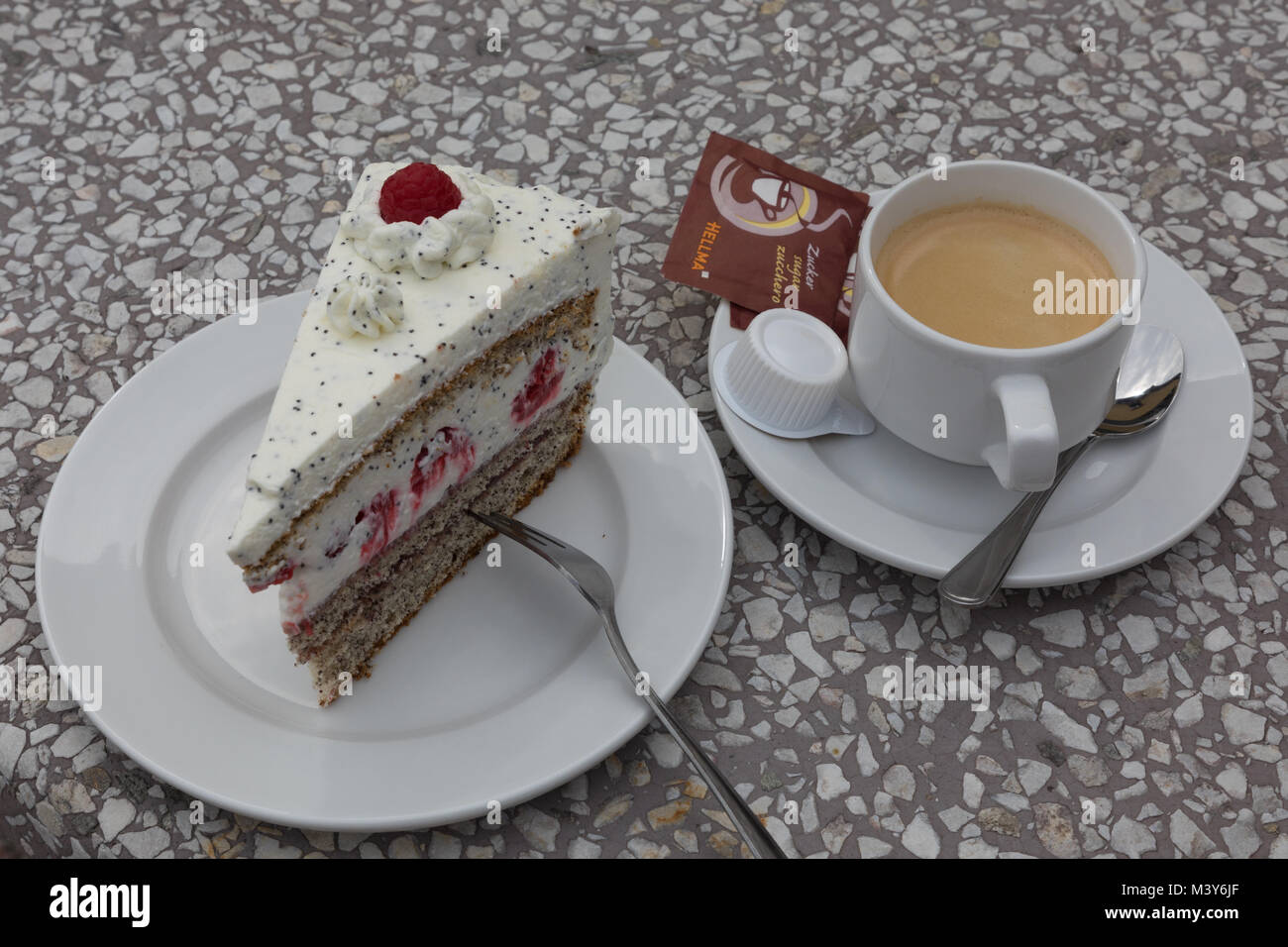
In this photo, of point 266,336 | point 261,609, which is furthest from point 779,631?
point 266,336

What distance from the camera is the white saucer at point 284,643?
1338 mm

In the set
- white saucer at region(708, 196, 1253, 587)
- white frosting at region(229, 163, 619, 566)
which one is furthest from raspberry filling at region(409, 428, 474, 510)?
white saucer at region(708, 196, 1253, 587)

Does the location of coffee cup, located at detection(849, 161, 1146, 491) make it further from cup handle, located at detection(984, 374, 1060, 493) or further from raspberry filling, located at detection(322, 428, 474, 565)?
raspberry filling, located at detection(322, 428, 474, 565)

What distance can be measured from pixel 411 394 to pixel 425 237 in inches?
8.4

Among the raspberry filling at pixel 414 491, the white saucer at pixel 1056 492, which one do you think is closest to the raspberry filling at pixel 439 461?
the raspberry filling at pixel 414 491

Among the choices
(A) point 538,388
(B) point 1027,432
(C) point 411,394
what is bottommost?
(A) point 538,388

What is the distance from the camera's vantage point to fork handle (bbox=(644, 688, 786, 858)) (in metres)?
1.28

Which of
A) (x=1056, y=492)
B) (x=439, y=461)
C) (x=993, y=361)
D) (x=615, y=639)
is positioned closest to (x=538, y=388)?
(x=439, y=461)

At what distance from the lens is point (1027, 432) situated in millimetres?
1369

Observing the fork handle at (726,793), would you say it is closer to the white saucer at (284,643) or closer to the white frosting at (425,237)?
the white saucer at (284,643)

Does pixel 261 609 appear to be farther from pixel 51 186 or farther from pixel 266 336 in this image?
pixel 51 186

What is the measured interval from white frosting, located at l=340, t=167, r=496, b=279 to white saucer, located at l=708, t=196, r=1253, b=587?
1.38ft

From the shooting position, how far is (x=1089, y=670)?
1.55 meters

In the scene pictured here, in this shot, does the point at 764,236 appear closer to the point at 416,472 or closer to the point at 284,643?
the point at 416,472
